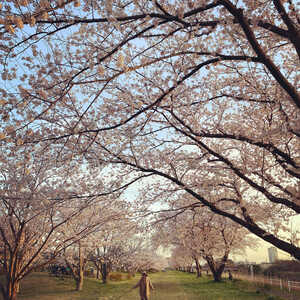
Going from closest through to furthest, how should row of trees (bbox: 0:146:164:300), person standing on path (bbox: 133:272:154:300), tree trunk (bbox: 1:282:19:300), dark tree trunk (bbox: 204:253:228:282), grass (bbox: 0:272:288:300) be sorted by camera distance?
1. row of trees (bbox: 0:146:164:300)
2. tree trunk (bbox: 1:282:19:300)
3. person standing on path (bbox: 133:272:154:300)
4. grass (bbox: 0:272:288:300)
5. dark tree trunk (bbox: 204:253:228:282)

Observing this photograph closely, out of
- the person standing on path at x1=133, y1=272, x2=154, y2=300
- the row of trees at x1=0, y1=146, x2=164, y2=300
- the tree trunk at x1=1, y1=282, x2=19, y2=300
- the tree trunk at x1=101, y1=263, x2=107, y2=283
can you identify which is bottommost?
the tree trunk at x1=101, y1=263, x2=107, y2=283

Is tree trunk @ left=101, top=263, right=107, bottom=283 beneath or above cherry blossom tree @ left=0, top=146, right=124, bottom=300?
beneath

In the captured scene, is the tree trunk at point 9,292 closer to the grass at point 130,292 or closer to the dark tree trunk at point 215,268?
the grass at point 130,292

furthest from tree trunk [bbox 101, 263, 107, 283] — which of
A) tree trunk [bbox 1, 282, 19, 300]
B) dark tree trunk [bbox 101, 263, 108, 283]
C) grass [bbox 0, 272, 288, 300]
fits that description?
tree trunk [bbox 1, 282, 19, 300]

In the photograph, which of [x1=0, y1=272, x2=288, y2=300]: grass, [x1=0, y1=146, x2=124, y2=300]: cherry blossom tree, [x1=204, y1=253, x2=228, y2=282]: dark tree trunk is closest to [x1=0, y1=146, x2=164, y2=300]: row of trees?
[x1=0, y1=146, x2=124, y2=300]: cherry blossom tree

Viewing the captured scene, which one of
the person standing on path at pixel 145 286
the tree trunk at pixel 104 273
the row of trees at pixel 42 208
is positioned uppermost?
the row of trees at pixel 42 208

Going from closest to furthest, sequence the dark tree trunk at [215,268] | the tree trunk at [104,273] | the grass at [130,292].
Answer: the grass at [130,292] → the dark tree trunk at [215,268] → the tree trunk at [104,273]

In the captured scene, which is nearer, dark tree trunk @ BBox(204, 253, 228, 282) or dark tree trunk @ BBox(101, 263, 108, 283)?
dark tree trunk @ BBox(204, 253, 228, 282)

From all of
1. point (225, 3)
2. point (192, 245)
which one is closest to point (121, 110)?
point (225, 3)

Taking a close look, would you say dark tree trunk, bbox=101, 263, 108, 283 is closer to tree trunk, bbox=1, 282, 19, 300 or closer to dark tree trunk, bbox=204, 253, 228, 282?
dark tree trunk, bbox=204, 253, 228, 282

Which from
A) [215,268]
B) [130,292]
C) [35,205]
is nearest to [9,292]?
[35,205]

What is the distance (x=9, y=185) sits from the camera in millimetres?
10211

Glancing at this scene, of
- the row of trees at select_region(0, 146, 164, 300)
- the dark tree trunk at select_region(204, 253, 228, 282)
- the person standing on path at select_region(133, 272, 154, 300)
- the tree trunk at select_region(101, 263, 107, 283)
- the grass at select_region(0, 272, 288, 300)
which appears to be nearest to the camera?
the row of trees at select_region(0, 146, 164, 300)

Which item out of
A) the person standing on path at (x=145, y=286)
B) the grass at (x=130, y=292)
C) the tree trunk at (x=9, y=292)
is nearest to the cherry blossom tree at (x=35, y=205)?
the tree trunk at (x=9, y=292)
